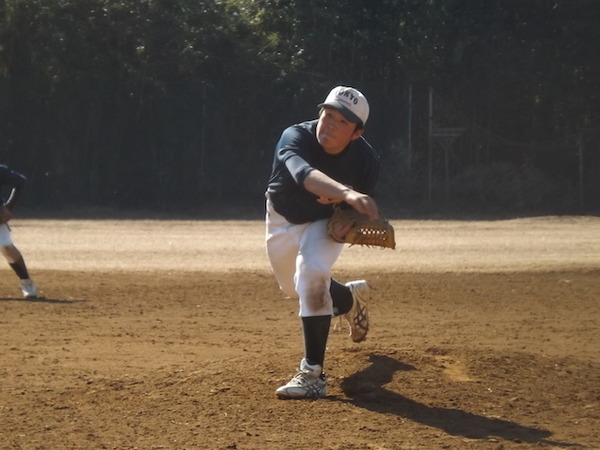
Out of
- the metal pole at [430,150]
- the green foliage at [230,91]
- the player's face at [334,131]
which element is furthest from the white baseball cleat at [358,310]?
the green foliage at [230,91]

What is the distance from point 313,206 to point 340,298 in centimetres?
84

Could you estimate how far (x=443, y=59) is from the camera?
1051 inches

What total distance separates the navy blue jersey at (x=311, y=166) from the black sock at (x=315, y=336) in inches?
25.1

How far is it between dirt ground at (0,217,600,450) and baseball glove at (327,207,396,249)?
910mm

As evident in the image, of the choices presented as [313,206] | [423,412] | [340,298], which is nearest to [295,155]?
[313,206]

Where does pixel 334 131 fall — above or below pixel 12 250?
above

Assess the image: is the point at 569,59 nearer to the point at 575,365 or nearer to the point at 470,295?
the point at 470,295

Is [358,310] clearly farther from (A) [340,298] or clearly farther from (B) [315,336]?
(B) [315,336]

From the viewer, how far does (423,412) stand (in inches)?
229

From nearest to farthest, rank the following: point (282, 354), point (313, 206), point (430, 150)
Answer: point (313, 206), point (282, 354), point (430, 150)

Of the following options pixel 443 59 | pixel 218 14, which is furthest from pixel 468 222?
pixel 218 14

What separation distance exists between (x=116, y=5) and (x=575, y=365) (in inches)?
840

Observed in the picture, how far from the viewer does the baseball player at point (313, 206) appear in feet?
19.7

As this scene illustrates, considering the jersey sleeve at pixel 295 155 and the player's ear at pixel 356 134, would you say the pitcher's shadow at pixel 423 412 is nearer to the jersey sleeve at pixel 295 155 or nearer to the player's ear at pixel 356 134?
the jersey sleeve at pixel 295 155
